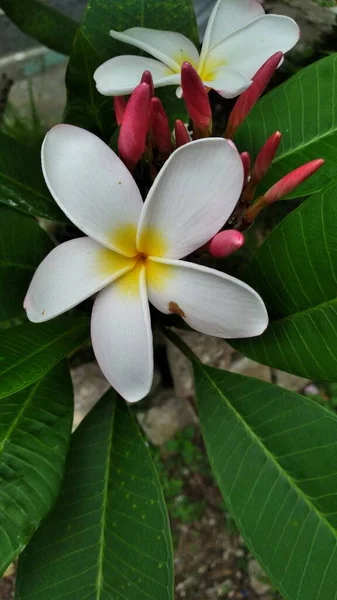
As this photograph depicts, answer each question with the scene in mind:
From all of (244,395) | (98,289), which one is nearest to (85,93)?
(98,289)

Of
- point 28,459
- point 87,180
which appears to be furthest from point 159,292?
point 28,459

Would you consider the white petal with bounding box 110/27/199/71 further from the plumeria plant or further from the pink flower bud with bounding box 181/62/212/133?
the pink flower bud with bounding box 181/62/212/133

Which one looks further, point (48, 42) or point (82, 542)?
point (48, 42)

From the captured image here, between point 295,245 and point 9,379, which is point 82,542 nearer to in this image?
point 9,379

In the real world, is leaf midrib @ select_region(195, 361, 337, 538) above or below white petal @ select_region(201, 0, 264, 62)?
below

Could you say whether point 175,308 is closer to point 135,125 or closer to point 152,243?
point 152,243

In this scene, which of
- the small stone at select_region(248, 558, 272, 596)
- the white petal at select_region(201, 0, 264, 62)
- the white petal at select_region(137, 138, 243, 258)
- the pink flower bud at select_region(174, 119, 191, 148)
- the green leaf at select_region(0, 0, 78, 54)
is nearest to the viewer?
the white petal at select_region(137, 138, 243, 258)

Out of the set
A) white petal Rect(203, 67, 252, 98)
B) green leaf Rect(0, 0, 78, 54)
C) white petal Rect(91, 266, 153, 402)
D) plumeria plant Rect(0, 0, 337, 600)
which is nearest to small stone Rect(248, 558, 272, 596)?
plumeria plant Rect(0, 0, 337, 600)
